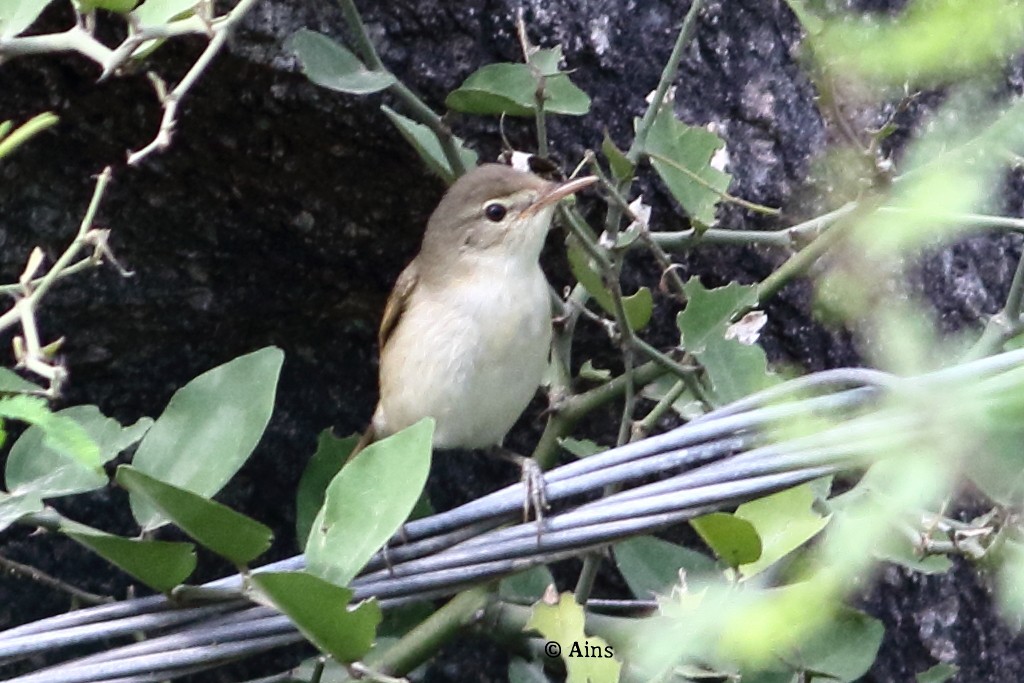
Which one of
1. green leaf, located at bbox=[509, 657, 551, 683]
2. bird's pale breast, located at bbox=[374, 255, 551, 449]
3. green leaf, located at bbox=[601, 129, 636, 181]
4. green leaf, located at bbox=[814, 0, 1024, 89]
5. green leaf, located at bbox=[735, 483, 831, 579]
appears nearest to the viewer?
green leaf, located at bbox=[814, 0, 1024, 89]

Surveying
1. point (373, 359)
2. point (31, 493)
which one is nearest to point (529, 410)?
point (373, 359)

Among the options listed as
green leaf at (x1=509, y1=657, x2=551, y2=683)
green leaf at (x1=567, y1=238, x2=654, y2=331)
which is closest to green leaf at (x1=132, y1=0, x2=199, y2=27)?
green leaf at (x1=567, y1=238, x2=654, y2=331)

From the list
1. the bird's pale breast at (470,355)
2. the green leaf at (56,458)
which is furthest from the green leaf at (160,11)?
the bird's pale breast at (470,355)

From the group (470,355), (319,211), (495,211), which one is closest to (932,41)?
(470,355)

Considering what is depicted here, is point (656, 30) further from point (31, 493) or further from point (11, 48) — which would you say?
point (31, 493)

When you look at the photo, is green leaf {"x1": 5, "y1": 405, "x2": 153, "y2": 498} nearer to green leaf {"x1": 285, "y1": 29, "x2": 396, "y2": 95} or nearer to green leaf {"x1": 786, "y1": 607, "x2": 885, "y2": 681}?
green leaf {"x1": 285, "y1": 29, "x2": 396, "y2": 95}

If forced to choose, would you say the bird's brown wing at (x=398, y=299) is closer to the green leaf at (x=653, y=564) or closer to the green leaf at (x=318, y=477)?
the green leaf at (x=318, y=477)
